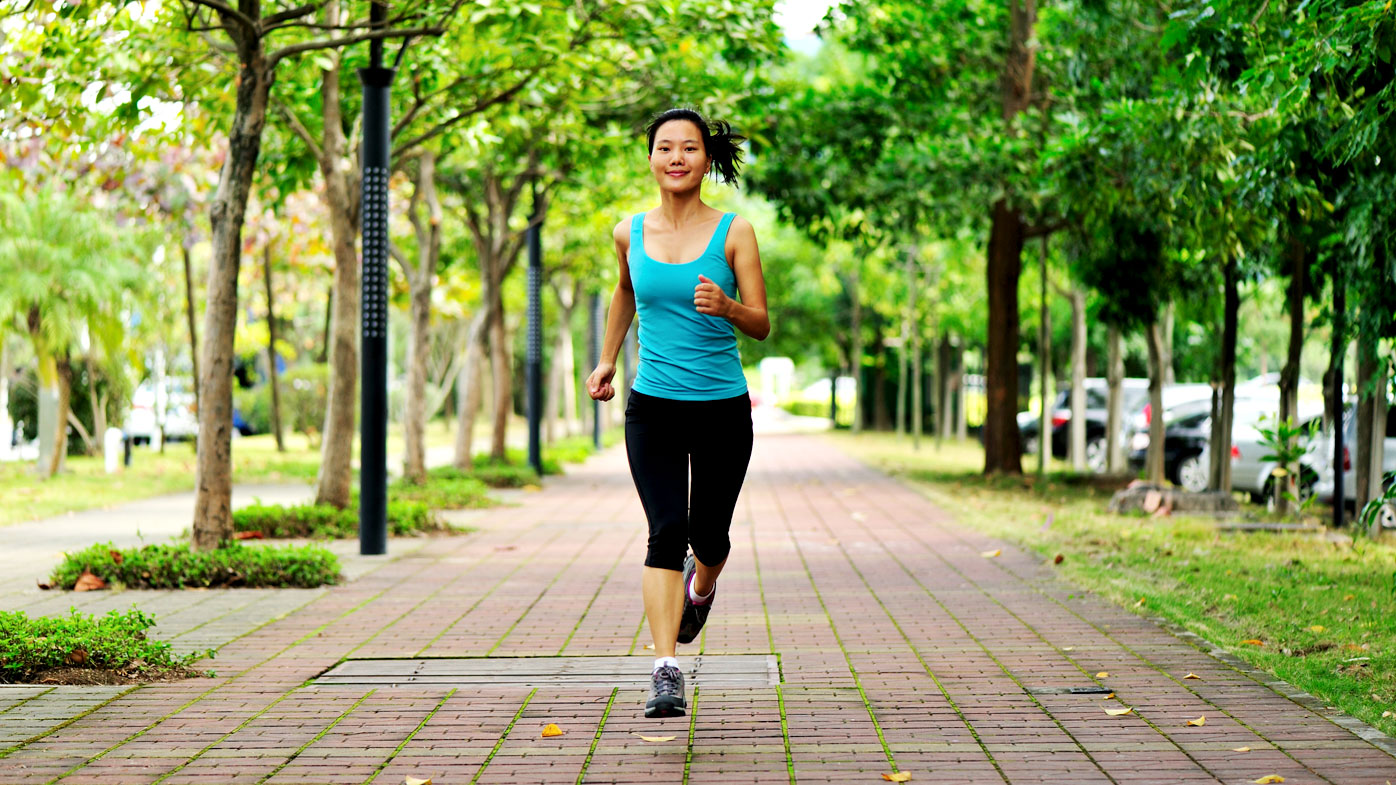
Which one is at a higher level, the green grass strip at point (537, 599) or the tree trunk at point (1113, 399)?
the tree trunk at point (1113, 399)

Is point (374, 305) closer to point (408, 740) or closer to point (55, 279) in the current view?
point (408, 740)

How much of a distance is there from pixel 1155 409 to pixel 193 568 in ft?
37.5

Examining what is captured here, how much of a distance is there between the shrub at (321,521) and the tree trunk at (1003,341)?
9409 millimetres

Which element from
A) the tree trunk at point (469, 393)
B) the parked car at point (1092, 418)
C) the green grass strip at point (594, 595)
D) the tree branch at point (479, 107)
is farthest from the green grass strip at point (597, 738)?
the parked car at point (1092, 418)

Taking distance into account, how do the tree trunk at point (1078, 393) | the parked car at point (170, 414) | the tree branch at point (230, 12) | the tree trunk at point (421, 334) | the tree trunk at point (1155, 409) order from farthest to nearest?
the parked car at point (170, 414), the tree trunk at point (1078, 393), the tree trunk at point (1155, 409), the tree trunk at point (421, 334), the tree branch at point (230, 12)

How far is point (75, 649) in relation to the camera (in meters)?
5.79

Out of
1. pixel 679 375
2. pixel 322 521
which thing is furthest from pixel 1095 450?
pixel 679 375

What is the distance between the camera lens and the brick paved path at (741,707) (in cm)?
430

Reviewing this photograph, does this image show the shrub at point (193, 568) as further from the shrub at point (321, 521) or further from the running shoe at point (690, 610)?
the running shoe at point (690, 610)

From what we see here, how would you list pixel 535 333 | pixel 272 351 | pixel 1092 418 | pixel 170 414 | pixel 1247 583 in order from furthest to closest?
1. pixel 170 414
2. pixel 1092 418
3. pixel 272 351
4. pixel 535 333
5. pixel 1247 583

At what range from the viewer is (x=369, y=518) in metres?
10.5

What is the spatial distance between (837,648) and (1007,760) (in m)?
2.12

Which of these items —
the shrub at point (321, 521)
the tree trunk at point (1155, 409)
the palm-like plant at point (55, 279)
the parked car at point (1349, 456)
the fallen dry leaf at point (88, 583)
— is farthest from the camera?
the palm-like plant at point (55, 279)

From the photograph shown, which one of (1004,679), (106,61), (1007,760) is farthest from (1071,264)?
(1007,760)
